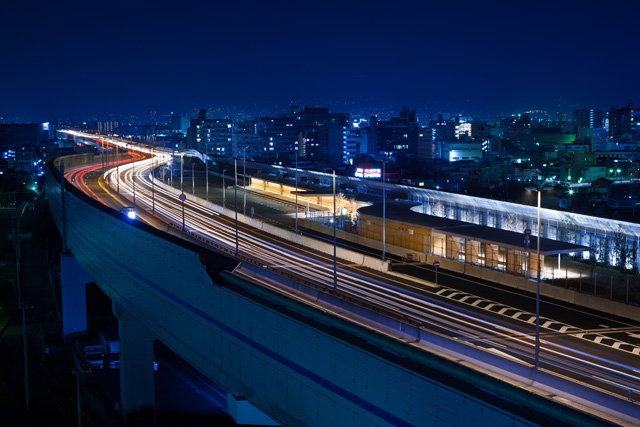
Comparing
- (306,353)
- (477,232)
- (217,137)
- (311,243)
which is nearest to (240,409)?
(306,353)

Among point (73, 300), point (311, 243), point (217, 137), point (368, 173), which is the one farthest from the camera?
point (217, 137)

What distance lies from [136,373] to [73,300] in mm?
12487

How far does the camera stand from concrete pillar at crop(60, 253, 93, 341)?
3675cm

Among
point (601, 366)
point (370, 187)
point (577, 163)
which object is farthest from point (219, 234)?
point (577, 163)

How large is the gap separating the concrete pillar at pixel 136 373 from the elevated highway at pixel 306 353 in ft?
0.16

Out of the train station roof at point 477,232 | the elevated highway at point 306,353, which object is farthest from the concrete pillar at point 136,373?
the train station roof at point 477,232

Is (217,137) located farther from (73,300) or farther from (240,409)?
(240,409)

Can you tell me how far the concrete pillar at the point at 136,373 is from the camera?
2580 cm

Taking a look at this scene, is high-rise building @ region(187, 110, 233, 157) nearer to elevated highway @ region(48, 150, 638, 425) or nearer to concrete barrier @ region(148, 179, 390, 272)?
concrete barrier @ region(148, 179, 390, 272)

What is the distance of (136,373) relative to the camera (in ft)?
84.7

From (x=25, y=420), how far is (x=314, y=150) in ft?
442

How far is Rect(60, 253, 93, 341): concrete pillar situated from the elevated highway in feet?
35.5

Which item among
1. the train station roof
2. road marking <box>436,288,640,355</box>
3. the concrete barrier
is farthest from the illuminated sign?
road marking <box>436,288,640,355</box>

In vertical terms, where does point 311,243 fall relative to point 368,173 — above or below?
above
